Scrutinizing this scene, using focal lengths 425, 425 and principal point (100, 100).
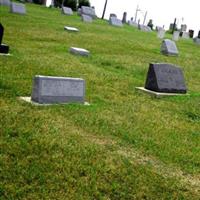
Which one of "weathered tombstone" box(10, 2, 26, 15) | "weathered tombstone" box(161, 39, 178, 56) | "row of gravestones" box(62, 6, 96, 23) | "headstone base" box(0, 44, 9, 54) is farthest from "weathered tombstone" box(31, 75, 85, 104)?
"row of gravestones" box(62, 6, 96, 23)

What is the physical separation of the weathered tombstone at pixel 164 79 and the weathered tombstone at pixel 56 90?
10.7 ft

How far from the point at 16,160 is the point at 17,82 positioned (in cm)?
491

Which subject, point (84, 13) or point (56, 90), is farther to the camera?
point (84, 13)

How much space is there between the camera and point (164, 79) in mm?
12570

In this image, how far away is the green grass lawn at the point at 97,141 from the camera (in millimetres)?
5738

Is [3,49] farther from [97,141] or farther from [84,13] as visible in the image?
[84,13]

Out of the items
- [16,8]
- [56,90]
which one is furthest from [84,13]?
[56,90]

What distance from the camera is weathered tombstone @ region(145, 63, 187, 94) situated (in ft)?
40.5

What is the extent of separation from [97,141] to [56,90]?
2.23 m

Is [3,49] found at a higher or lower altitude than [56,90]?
lower

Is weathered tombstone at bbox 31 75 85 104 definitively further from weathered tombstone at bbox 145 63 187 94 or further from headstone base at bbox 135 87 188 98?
weathered tombstone at bbox 145 63 187 94

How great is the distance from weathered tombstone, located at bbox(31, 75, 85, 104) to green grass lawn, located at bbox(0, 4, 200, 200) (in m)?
0.29

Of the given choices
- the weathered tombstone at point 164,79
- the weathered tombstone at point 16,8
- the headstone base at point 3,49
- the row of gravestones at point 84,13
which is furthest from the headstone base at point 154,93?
the row of gravestones at point 84,13

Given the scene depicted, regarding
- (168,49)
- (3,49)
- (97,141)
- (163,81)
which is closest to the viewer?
(97,141)
